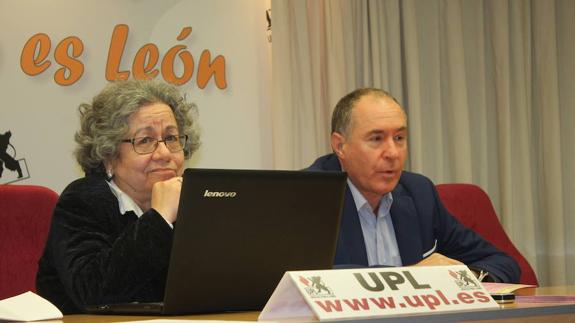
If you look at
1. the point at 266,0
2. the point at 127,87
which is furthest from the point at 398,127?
the point at 266,0

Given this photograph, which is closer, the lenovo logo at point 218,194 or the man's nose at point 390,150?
the lenovo logo at point 218,194

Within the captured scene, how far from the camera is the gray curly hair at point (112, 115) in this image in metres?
2.45

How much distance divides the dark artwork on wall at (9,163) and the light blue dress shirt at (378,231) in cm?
137

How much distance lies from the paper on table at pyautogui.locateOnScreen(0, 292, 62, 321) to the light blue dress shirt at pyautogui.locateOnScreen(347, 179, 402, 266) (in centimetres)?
144

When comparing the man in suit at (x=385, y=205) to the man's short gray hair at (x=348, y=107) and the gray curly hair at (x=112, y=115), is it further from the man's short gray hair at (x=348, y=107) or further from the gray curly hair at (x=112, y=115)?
the gray curly hair at (x=112, y=115)

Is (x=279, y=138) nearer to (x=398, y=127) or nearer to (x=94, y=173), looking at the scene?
(x=398, y=127)

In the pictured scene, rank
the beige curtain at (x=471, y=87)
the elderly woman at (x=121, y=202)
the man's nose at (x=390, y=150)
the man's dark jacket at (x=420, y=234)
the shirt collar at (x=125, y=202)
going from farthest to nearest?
1. the beige curtain at (x=471, y=87)
2. the man's nose at (x=390, y=150)
3. the man's dark jacket at (x=420, y=234)
4. the shirt collar at (x=125, y=202)
5. the elderly woman at (x=121, y=202)

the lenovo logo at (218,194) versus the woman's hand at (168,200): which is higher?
the lenovo logo at (218,194)

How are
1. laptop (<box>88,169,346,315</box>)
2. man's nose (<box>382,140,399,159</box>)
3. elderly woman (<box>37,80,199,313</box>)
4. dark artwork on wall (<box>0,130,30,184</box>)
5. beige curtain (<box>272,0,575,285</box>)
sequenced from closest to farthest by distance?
laptop (<box>88,169,346,315</box>) < elderly woman (<box>37,80,199,313</box>) < man's nose (<box>382,140,399,159</box>) < dark artwork on wall (<box>0,130,30,184</box>) < beige curtain (<box>272,0,575,285</box>)

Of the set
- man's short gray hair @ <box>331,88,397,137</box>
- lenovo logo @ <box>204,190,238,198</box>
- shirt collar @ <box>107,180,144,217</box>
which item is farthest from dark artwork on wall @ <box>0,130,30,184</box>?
lenovo logo @ <box>204,190,238,198</box>

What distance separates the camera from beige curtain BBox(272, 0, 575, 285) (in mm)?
4219

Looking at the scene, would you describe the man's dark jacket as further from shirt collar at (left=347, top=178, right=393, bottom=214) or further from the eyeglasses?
the eyeglasses

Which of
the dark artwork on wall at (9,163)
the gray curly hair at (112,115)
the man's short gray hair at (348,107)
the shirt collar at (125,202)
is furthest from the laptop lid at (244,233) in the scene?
the dark artwork on wall at (9,163)

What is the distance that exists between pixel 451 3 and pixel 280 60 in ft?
3.66
